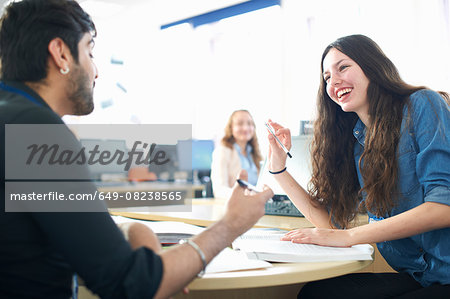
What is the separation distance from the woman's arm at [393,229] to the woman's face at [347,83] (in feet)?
1.56

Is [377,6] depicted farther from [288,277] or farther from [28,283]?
[28,283]

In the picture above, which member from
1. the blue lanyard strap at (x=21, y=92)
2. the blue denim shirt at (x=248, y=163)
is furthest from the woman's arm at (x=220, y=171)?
the blue lanyard strap at (x=21, y=92)

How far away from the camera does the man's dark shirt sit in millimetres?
727

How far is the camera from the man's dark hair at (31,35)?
3.02 feet

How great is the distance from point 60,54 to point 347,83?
3.29 feet

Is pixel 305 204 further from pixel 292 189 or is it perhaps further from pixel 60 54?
pixel 60 54

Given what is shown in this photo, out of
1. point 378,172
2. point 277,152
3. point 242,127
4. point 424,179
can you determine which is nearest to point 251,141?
point 242,127

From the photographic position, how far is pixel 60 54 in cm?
95

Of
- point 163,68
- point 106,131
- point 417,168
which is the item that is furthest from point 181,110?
point 417,168

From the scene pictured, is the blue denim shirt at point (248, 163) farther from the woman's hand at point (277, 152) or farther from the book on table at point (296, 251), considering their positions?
the book on table at point (296, 251)

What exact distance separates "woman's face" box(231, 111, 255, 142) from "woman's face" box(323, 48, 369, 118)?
2.51 metres

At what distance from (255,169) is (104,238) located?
332 cm

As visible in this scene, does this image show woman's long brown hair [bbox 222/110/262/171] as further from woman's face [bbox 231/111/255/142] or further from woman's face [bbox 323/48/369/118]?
woman's face [bbox 323/48/369/118]

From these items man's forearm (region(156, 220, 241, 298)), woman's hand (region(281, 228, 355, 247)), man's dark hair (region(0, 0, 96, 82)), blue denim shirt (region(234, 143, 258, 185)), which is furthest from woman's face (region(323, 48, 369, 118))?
blue denim shirt (region(234, 143, 258, 185))
